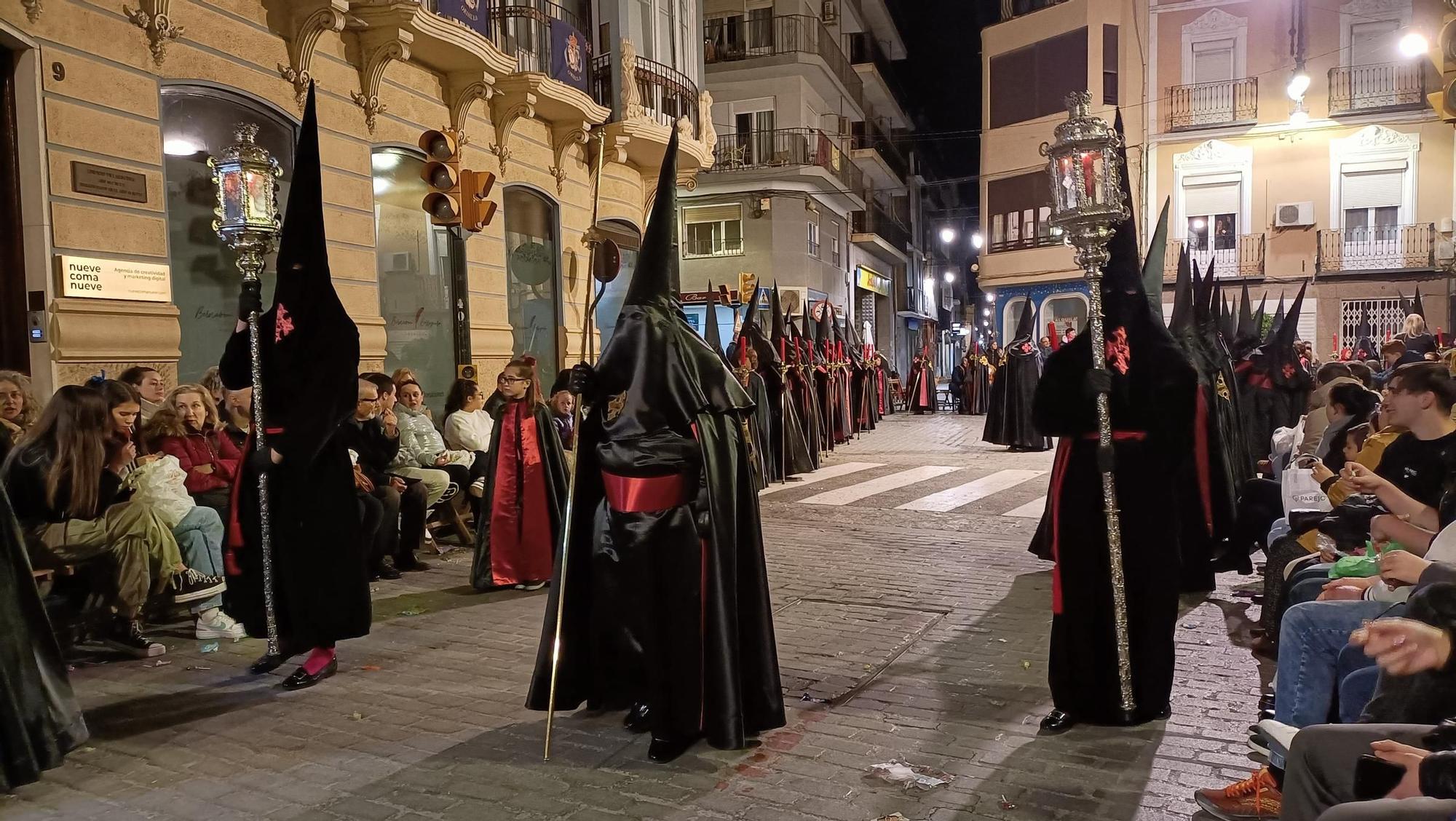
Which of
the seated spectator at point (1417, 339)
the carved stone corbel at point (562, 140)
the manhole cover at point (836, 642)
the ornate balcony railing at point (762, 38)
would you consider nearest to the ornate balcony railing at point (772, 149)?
the ornate balcony railing at point (762, 38)

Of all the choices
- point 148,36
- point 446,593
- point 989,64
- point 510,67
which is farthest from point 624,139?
point 989,64

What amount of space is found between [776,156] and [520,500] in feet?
73.2

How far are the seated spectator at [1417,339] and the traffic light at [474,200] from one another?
34.1 feet

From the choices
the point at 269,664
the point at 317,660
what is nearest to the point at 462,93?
the point at 269,664

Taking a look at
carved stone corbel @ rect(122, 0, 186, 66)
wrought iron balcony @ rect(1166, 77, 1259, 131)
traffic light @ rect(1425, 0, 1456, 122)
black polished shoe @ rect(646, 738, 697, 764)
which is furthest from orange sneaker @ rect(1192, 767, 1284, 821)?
wrought iron balcony @ rect(1166, 77, 1259, 131)

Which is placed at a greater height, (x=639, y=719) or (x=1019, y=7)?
(x=1019, y=7)

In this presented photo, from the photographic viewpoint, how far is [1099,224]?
4.39 metres

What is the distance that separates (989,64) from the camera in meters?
32.4

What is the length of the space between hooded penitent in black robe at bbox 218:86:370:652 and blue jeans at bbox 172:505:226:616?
1.16m

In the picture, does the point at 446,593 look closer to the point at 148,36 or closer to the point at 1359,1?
the point at 148,36

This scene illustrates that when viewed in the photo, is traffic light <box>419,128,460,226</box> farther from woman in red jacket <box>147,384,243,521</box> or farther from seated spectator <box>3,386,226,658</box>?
seated spectator <box>3,386,226,658</box>

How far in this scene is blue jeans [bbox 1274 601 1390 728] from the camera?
12.2 ft

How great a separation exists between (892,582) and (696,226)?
2356 cm

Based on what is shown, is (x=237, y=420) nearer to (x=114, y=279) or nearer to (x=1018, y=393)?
(x=114, y=279)
